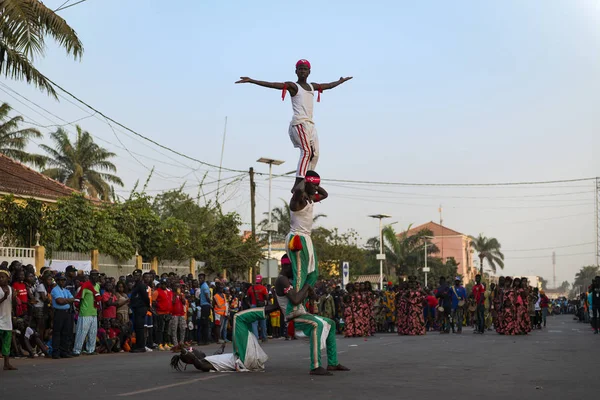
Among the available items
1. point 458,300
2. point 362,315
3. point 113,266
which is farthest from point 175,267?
point 458,300

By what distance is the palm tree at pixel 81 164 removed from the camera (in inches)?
2110

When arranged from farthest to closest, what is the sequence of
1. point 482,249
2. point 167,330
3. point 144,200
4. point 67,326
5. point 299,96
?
1. point 482,249
2. point 144,200
3. point 167,330
4. point 67,326
5. point 299,96

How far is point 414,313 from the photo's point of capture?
26.1 m

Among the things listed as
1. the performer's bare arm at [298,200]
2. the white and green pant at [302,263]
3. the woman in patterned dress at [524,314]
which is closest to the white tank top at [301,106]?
the performer's bare arm at [298,200]

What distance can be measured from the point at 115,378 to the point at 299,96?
4.53 meters

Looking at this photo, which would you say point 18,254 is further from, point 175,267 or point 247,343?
point 247,343

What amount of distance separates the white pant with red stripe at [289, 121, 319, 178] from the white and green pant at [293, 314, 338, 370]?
6.56 feet

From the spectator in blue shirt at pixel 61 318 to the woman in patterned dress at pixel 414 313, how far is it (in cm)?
1198

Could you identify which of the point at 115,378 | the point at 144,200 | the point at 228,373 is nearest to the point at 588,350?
the point at 228,373

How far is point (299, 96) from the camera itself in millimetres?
11531

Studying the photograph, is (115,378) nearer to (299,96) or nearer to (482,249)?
(299,96)

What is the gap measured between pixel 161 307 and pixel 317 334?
10.7m

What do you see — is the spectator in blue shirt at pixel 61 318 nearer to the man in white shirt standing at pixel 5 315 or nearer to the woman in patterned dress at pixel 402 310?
the man in white shirt standing at pixel 5 315

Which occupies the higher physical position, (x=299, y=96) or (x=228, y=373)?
(x=299, y=96)
